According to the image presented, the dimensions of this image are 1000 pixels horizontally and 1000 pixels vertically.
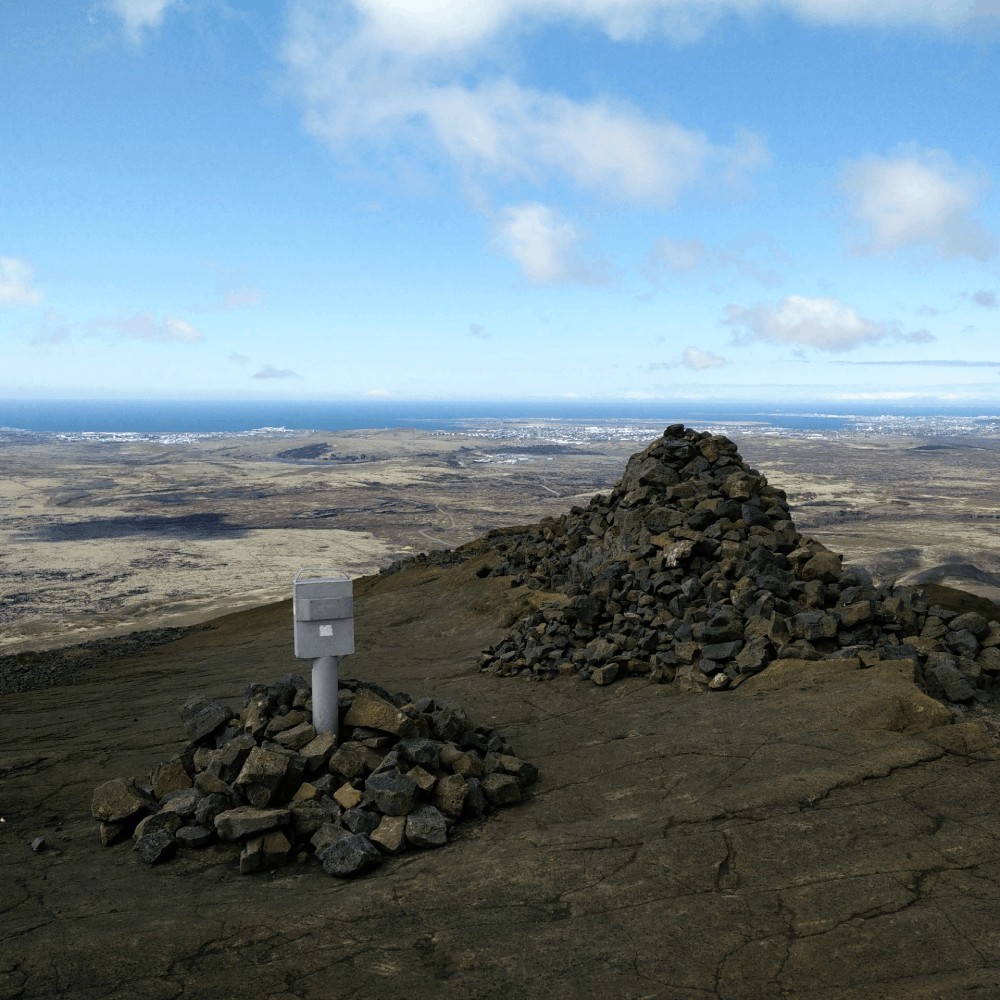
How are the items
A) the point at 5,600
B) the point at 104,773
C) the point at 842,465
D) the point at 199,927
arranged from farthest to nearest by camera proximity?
the point at 842,465, the point at 5,600, the point at 104,773, the point at 199,927

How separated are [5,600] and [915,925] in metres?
38.8

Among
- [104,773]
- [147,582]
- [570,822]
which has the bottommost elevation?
[147,582]

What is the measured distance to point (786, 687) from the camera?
31.6 ft

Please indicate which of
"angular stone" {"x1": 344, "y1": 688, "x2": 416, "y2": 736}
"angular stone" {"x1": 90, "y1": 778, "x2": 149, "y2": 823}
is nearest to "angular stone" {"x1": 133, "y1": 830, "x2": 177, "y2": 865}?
"angular stone" {"x1": 90, "y1": 778, "x2": 149, "y2": 823}

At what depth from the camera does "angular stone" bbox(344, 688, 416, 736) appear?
7582mm

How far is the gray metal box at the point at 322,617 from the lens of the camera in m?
7.59

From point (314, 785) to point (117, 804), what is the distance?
186 cm

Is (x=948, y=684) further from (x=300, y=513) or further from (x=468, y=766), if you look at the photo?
(x=300, y=513)

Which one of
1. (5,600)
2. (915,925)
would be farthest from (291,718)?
(5,600)

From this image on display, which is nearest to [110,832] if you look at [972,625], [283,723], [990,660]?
[283,723]

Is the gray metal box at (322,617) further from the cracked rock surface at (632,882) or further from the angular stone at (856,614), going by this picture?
the angular stone at (856,614)

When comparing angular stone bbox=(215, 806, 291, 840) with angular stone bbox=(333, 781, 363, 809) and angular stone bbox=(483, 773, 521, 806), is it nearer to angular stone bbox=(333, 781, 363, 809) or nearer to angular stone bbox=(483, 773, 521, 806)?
angular stone bbox=(333, 781, 363, 809)

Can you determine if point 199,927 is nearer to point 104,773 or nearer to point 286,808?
point 286,808

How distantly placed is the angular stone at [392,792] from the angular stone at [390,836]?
111 mm
